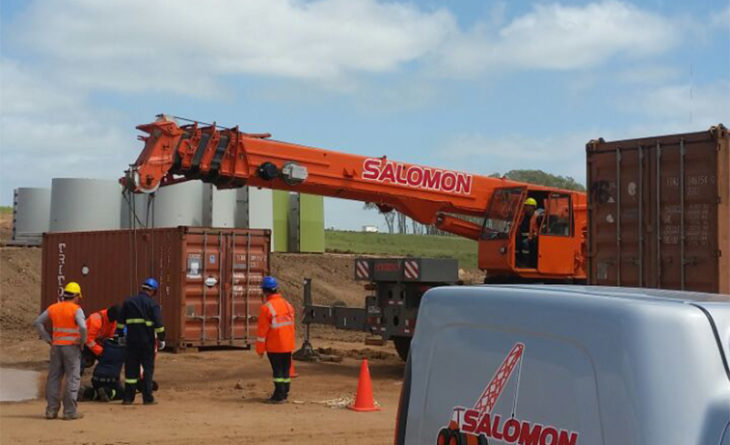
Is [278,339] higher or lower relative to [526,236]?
lower

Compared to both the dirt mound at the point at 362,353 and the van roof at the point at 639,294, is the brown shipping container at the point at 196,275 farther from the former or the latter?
the van roof at the point at 639,294

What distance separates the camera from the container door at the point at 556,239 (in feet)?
52.4

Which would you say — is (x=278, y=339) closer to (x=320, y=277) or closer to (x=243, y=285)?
(x=243, y=285)

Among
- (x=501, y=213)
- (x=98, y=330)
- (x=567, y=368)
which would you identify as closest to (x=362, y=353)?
(x=501, y=213)

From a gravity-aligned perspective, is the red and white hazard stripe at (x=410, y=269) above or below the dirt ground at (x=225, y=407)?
above

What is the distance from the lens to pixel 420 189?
1608 cm

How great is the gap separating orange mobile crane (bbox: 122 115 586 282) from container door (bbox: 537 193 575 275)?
0.05ft

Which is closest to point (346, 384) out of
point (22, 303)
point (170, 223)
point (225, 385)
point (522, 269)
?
point (225, 385)

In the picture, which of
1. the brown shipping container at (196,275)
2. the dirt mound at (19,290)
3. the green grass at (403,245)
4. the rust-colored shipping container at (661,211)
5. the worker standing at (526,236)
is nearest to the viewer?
the rust-colored shipping container at (661,211)

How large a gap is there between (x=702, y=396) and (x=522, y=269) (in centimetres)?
1338

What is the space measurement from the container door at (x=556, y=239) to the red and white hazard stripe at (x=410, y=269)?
2.03 metres

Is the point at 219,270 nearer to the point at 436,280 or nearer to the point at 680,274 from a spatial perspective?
the point at 436,280

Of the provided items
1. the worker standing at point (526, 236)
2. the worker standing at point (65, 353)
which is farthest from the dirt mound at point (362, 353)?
the worker standing at point (65, 353)

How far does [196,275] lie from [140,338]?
7.31m
